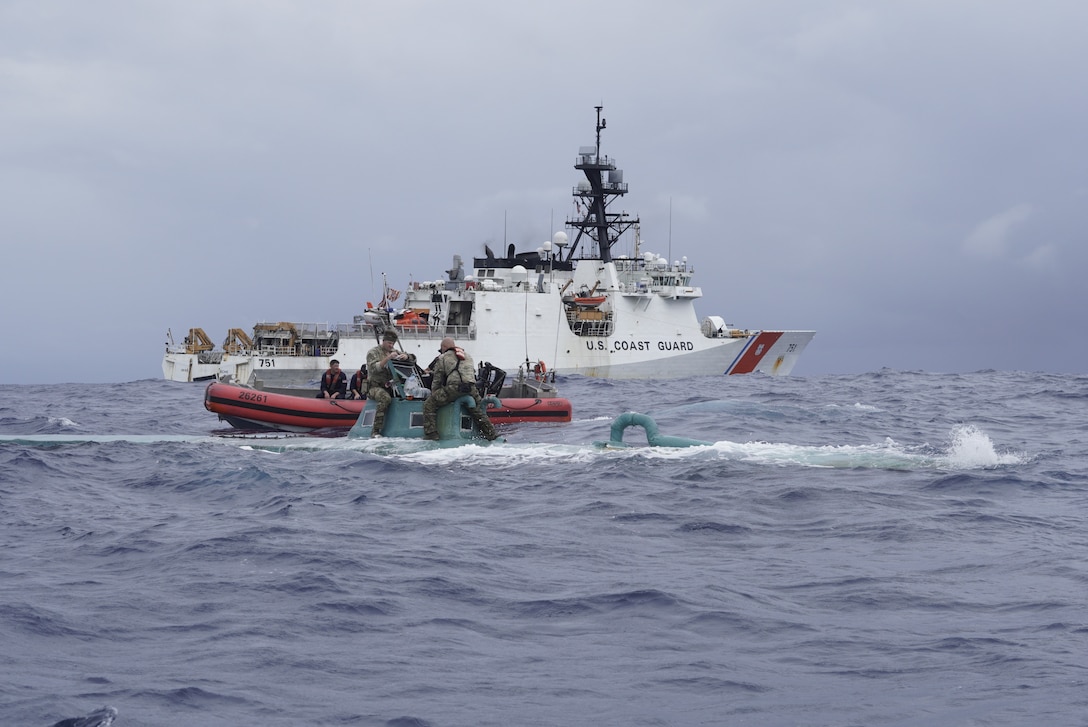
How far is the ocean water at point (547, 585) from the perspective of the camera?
6582 mm

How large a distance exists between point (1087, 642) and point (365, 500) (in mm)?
8117

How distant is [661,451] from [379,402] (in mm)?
4679

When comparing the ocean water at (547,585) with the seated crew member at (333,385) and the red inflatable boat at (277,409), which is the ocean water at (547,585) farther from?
the seated crew member at (333,385)

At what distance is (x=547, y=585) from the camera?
916cm

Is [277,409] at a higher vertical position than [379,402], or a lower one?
lower

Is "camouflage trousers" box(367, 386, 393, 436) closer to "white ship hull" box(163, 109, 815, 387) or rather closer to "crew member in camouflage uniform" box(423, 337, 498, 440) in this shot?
"crew member in camouflage uniform" box(423, 337, 498, 440)

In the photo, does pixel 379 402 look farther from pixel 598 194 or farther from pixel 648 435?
pixel 598 194

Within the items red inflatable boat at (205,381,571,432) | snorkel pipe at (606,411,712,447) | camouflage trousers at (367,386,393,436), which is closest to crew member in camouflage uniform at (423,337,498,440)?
camouflage trousers at (367,386,393,436)

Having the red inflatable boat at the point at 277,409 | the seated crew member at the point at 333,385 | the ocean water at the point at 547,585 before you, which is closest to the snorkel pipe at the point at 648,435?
the ocean water at the point at 547,585

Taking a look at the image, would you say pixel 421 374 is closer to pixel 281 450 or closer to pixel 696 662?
pixel 281 450

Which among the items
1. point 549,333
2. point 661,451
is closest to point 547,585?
point 661,451

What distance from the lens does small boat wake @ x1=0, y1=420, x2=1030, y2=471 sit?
52.1 feet

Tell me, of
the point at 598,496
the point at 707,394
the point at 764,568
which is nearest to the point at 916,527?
the point at 764,568

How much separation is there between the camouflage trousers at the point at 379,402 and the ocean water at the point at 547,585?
536 millimetres
